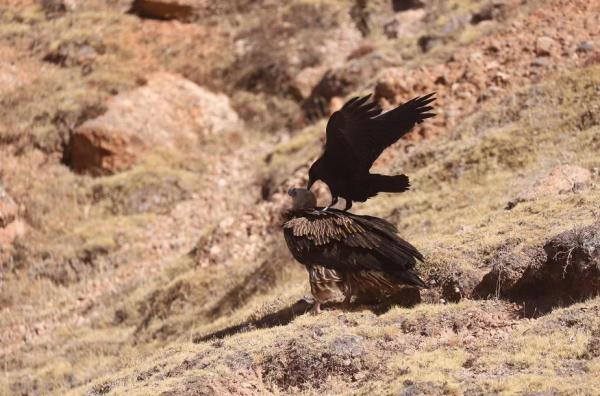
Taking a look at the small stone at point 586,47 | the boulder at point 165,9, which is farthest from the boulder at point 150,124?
the small stone at point 586,47

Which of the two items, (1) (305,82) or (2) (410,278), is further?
(1) (305,82)

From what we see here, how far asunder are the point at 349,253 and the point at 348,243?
123 mm

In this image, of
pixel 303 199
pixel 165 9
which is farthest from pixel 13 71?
pixel 303 199

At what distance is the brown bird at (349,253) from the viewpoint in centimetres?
823

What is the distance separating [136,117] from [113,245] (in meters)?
4.13

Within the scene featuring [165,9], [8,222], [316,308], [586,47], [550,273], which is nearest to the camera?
[550,273]

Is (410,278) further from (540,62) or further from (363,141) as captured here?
(540,62)

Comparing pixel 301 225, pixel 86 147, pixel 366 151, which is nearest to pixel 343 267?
pixel 301 225

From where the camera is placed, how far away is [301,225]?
8742mm

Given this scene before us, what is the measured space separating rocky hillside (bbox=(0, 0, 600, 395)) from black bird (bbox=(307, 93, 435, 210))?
950mm

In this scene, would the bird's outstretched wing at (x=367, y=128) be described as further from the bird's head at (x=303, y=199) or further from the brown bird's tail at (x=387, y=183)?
the bird's head at (x=303, y=199)

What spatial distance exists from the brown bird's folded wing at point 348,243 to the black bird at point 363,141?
0.47 meters

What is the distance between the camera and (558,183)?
34.4 feet

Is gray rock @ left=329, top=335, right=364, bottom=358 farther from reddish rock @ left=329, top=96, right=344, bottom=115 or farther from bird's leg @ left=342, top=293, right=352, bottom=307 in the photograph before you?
reddish rock @ left=329, top=96, right=344, bottom=115
